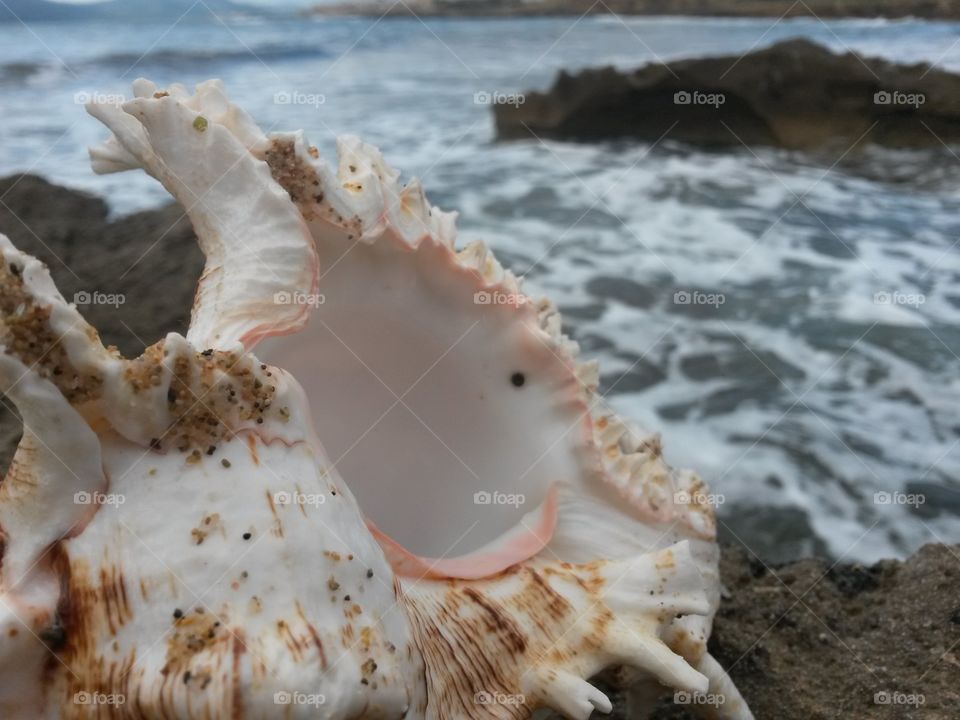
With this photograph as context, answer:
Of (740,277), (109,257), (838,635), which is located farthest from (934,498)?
(109,257)

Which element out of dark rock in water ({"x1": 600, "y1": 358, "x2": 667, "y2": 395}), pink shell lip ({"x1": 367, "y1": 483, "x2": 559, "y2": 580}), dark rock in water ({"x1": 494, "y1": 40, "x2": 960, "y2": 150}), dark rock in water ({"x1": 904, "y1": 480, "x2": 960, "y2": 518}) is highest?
pink shell lip ({"x1": 367, "y1": 483, "x2": 559, "y2": 580})

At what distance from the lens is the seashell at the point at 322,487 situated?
1.12 m

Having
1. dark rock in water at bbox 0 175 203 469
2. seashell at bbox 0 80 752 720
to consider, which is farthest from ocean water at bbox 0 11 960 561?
seashell at bbox 0 80 752 720

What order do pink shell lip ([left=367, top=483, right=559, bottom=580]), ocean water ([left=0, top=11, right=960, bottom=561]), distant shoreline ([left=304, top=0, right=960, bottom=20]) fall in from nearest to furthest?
pink shell lip ([left=367, top=483, right=559, bottom=580]) < ocean water ([left=0, top=11, right=960, bottom=561]) < distant shoreline ([left=304, top=0, right=960, bottom=20])

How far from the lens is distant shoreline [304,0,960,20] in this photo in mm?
22016

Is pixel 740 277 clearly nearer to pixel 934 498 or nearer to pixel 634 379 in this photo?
pixel 634 379

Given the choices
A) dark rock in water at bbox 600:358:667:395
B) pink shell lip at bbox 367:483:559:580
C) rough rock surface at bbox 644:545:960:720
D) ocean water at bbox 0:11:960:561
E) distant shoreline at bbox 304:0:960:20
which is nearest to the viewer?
pink shell lip at bbox 367:483:559:580

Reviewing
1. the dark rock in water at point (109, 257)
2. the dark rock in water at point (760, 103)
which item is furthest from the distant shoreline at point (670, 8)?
the dark rock in water at point (109, 257)

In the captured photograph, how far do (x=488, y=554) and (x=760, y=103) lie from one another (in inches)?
322

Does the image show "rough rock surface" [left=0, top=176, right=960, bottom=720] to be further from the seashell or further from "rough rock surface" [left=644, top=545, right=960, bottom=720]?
the seashell

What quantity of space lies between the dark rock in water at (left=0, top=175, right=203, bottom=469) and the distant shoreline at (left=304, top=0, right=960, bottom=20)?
14686mm

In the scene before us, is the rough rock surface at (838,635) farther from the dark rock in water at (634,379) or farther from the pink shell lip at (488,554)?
the dark rock in water at (634,379)

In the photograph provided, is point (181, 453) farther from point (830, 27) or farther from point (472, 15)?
point (472, 15)

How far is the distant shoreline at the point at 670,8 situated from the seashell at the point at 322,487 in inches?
676
